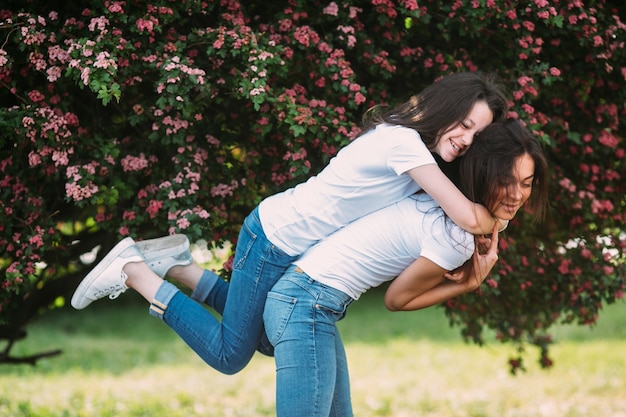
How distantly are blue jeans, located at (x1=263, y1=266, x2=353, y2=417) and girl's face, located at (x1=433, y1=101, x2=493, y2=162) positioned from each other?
2.14 feet

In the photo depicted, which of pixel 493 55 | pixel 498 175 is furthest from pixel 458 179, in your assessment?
pixel 493 55

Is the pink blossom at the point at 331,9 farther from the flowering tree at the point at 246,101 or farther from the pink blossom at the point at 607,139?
the pink blossom at the point at 607,139

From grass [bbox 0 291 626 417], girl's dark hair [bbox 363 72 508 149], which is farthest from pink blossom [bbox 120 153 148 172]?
grass [bbox 0 291 626 417]

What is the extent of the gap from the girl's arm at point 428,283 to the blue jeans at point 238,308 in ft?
1.40

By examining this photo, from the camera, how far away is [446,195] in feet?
8.78

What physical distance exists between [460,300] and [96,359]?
7464 millimetres

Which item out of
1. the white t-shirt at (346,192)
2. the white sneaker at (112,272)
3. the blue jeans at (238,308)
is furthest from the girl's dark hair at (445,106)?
the white sneaker at (112,272)

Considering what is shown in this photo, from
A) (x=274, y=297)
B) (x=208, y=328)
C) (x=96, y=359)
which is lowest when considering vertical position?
(x=96, y=359)

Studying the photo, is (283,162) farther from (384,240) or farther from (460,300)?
(460,300)

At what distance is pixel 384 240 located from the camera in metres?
2.82

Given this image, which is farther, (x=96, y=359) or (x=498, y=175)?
(x=96, y=359)

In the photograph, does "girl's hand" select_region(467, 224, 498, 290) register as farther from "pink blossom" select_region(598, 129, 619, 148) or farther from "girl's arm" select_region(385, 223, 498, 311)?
"pink blossom" select_region(598, 129, 619, 148)

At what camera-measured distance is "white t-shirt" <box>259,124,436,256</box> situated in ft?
9.14

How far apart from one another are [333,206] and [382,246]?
9.3 inches
